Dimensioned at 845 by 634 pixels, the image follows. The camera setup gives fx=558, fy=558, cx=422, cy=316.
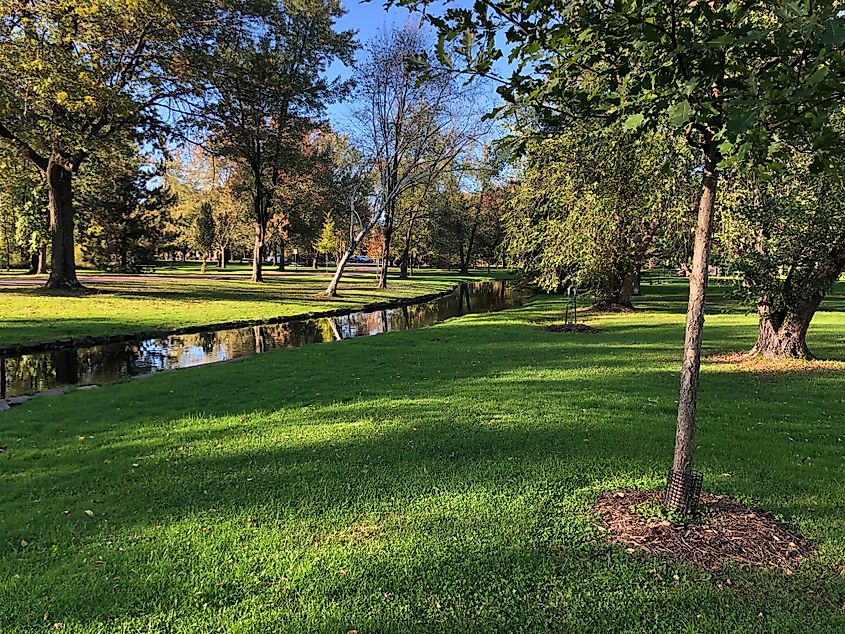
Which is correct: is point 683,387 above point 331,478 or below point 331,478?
above

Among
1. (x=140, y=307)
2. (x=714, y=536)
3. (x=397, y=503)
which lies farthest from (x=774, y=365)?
(x=140, y=307)

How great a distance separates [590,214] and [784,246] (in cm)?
742

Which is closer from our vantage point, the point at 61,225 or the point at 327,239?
the point at 61,225

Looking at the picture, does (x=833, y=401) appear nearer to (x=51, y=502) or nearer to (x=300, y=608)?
(x=300, y=608)

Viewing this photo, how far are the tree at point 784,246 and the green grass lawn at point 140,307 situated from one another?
Answer: 15.0 metres

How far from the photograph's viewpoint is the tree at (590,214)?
13.3 metres

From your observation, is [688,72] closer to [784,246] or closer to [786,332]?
[784,246]

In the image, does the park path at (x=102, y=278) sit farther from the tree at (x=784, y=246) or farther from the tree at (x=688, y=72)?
the tree at (x=688, y=72)

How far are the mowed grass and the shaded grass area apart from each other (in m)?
8.16

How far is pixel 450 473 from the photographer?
4.83m

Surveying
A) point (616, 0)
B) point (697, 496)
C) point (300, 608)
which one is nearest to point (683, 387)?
point (697, 496)

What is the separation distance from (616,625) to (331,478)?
263 cm

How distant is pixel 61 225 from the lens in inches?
883

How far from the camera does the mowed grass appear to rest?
297cm
